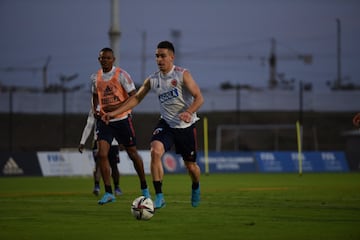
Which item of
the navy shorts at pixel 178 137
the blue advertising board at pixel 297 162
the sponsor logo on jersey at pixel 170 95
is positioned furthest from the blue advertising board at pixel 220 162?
the sponsor logo on jersey at pixel 170 95

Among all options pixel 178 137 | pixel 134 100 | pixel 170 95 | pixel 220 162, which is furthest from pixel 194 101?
pixel 220 162

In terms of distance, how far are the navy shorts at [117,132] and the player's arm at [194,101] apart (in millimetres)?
2623

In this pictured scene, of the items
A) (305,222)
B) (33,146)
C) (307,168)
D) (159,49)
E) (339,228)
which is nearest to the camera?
(339,228)

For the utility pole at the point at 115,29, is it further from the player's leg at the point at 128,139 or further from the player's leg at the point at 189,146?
the player's leg at the point at 189,146

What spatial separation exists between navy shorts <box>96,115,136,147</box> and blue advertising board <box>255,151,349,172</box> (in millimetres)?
21858

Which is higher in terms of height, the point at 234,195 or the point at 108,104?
the point at 108,104

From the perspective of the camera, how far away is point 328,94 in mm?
65812

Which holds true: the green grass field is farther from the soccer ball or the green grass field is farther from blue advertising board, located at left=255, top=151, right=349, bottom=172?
blue advertising board, located at left=255, top=151, right=349, bottom=172

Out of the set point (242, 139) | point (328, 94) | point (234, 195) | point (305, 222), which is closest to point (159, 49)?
Answer: point (305, 222)

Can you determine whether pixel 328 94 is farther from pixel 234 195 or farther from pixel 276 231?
pixel 276 231

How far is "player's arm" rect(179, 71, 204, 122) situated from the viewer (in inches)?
531

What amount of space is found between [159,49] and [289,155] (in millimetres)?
25319

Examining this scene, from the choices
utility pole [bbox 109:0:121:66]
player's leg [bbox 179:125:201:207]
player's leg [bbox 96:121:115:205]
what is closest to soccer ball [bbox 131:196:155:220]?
player's leg [bbox 179:125:201:207]

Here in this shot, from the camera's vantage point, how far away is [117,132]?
54.4 feet
